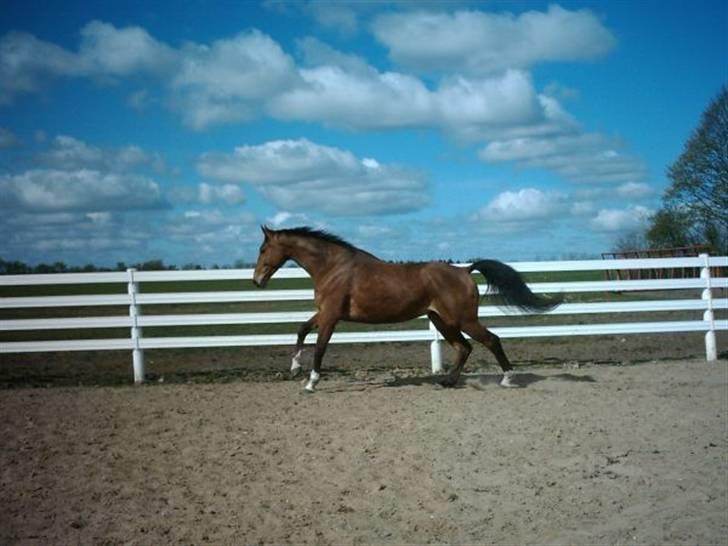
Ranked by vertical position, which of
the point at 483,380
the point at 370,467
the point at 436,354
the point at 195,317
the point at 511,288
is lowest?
the point at 370,467

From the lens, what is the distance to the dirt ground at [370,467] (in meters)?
4.60

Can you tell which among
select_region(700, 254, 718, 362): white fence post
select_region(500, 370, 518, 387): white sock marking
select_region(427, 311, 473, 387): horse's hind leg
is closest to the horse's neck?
select_region(427, 311, 473, 387): horse's hind leg

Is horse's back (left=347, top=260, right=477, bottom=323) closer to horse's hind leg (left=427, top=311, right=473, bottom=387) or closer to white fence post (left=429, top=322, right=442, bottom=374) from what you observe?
horse's hind leg (left=427, top=311, right=473, bottom=387)

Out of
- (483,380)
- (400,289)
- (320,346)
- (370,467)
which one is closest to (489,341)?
(483,380)

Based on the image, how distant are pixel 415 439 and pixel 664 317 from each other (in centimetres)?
1296

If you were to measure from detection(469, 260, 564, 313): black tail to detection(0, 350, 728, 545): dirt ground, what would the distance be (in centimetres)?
125

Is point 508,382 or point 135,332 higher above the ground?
point 135,332

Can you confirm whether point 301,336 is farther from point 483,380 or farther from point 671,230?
point 671,230

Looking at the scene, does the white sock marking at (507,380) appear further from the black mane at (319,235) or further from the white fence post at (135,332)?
the white fence post at (135,332)

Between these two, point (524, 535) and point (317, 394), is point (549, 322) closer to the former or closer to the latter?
point (317, 394)

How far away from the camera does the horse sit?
8602 mm

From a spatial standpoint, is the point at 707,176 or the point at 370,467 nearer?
the point at 370,467

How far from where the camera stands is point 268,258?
29.8 ft

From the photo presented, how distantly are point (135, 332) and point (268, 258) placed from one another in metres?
2.38
